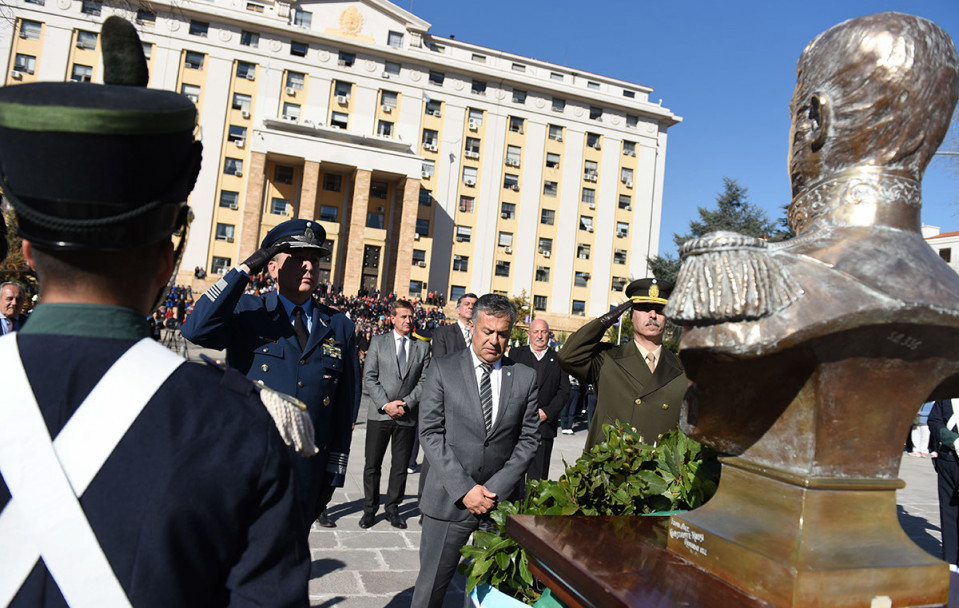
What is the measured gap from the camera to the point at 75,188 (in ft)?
3.36

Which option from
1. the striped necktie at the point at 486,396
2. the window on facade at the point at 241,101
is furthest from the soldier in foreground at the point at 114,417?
the window on facade at the point at 241,101

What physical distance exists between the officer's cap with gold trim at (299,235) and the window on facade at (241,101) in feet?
142

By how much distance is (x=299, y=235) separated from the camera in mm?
3451

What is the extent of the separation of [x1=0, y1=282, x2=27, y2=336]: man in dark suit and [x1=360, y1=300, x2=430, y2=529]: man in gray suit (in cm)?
327

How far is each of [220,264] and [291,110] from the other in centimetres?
1201

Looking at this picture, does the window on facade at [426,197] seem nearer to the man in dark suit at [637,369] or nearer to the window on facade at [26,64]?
the window on facade at [26,64]

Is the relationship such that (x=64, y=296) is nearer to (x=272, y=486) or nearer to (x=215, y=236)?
(x=272, y=486)

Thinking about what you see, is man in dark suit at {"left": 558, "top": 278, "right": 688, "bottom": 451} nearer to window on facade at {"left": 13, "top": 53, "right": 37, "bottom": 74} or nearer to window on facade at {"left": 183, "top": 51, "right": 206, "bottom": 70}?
window on facade at {"left": 183, "top": 51, "right": 206, "bottom": 70}

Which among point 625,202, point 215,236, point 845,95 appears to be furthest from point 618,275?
point 845,95

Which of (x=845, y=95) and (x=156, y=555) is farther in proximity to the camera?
(x=845, y=95)

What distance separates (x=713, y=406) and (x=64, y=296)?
1671 mm

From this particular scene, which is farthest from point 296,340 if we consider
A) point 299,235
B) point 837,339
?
point 837,339

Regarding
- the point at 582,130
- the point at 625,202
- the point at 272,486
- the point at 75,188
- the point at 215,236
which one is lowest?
the point at 272,486

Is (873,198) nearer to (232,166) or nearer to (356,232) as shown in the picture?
(356,232)
